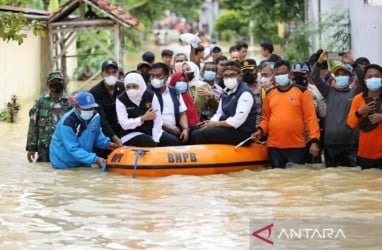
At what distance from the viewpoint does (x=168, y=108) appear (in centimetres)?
1176

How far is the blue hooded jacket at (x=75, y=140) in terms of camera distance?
1102 centimetres

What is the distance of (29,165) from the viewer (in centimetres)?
1211

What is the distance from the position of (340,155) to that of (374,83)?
1.29 m

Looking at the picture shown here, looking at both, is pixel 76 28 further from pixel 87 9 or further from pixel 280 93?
pixel 280 93

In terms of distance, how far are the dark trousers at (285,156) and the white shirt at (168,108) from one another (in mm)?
1472

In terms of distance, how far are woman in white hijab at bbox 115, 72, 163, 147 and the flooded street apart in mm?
654

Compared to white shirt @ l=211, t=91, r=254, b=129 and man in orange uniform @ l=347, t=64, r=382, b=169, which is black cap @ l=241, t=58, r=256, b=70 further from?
man in orange uniform @ l=347, t=64, r=382, b=169

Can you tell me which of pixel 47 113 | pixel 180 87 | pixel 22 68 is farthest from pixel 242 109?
pixel 22 68

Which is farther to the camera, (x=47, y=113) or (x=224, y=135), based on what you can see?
(x=47, y=113)

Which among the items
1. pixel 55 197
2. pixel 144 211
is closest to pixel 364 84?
pixel 144 211

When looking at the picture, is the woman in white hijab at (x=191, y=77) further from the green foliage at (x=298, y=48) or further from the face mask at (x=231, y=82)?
the green foliage at (x=298, y=48)

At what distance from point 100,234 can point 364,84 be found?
4.12 meters

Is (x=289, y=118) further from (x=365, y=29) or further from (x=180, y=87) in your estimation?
(x=365, y=29)

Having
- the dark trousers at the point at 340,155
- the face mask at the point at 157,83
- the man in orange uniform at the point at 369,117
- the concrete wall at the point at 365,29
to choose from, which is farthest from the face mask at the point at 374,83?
the concrete wall at the point at 365,29
